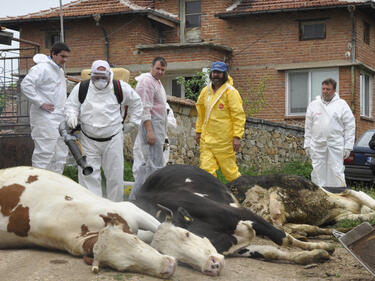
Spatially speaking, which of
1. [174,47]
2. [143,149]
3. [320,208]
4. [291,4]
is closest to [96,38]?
[174,47]

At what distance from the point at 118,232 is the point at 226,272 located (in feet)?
2.95

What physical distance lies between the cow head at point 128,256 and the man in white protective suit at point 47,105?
4.70 m

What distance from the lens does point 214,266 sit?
441 cm

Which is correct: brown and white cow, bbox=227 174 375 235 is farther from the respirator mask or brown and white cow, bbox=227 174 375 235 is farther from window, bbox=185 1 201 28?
window, bbox=185 1 201 28

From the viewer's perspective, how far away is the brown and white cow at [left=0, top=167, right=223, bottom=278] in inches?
166

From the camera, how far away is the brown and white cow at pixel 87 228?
13.8 feet

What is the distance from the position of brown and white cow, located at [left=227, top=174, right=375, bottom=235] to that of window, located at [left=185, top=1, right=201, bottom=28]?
18509 mm

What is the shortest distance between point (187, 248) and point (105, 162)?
11.0ft

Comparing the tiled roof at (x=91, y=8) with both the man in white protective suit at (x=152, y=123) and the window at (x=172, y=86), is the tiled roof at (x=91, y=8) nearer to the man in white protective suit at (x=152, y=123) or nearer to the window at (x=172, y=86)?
the window at (x=172, y=86)

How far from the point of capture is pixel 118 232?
423cm

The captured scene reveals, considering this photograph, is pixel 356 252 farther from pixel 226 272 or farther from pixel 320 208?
pixel 320 208

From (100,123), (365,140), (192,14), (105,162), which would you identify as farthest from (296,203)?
(192,14)

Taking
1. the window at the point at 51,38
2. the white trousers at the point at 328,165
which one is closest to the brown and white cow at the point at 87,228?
the white trousers at the point at 328,165

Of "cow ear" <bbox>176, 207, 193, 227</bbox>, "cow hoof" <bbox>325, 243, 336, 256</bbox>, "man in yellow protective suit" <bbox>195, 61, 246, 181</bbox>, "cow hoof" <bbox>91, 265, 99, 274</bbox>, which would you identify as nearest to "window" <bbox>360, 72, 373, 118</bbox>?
"man in yellow protective suit" <bbox>195, 61, 246, 181</bbox>
